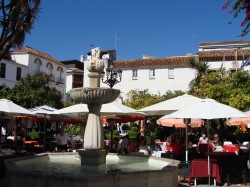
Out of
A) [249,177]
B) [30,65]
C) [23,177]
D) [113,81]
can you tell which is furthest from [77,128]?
[23,177]

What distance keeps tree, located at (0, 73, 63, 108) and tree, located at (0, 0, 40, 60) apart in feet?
75.2

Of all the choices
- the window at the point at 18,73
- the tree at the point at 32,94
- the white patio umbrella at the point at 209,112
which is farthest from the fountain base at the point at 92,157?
the window at the point at 18,73

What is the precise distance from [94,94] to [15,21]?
6592 millimetres

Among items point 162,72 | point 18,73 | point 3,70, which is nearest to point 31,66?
point 18,73

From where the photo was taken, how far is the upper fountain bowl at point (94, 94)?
25.9 feet

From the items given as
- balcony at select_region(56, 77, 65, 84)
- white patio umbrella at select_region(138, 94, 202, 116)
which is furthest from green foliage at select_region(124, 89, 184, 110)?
white patio umbrella at select_region(138, 94, 202, 116)

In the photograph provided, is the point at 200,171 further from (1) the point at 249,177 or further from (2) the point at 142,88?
(2) the point at 142,88

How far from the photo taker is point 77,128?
107 ft

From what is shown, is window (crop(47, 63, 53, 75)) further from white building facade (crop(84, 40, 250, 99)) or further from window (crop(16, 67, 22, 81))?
white building facade (crop(84, 40, 250, 99))

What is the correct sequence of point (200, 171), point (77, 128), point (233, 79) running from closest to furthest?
point (200, 171) → point (233, 79) → point (77, 128)

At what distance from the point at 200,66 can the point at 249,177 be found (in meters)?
28.7

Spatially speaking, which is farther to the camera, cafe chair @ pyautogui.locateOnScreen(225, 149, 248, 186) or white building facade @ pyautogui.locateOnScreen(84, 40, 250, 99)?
white building facade @ pyautogui.locateOnScreen(84, 40, 250, 99)

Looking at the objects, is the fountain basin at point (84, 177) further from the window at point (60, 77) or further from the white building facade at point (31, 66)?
the window at point (60, 77)

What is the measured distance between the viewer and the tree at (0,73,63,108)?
3622 cm
